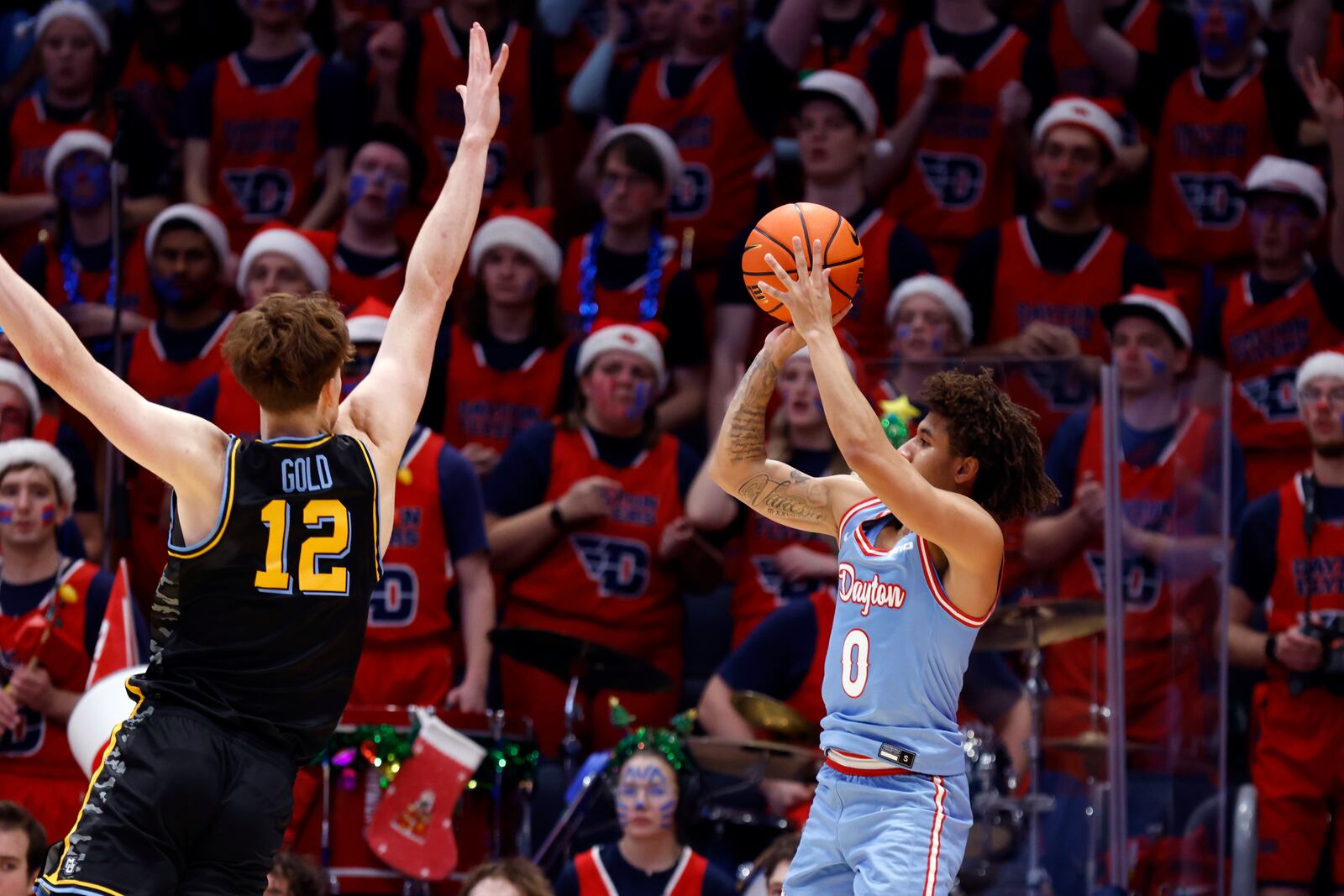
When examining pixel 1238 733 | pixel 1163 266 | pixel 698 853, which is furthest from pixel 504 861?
pixel 1163 266

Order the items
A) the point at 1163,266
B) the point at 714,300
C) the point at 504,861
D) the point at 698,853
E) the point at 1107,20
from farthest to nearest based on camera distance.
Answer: the point at 1107,20
the point at 1163,266
the point at 714,300
the point at 698,853
the point at 504,861

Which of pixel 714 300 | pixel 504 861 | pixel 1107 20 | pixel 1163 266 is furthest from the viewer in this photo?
pixel 1107 20

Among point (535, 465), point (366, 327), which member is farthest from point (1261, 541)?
point (366, 327)

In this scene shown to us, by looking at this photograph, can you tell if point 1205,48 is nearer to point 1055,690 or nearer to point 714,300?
point 714,300

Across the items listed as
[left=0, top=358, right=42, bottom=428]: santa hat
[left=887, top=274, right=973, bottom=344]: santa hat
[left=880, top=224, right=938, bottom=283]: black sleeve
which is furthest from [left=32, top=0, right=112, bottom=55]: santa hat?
[left=887, top=274, right=973, bottom=344]: santa hat

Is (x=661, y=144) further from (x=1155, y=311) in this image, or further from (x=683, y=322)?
(x=1155, y=311)

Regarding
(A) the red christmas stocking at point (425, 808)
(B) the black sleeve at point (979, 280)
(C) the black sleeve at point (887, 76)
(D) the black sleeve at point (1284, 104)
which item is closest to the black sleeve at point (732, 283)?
(B) the black sleeve at point (979, 280)

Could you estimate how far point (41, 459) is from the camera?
7.93 metres

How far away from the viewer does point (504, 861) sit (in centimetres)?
675

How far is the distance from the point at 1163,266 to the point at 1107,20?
5.26 ft

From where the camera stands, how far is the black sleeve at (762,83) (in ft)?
34.2

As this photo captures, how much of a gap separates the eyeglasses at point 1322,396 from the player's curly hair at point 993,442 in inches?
136

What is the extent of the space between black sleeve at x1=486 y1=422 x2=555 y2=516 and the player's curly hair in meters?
4.03

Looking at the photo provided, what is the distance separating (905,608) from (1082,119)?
17.0 ft
